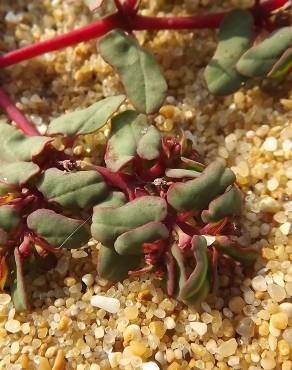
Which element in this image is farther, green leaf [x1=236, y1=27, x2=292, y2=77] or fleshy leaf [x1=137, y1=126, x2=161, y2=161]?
green leaf [x1=236, y1=27, x2=292, y2=77]

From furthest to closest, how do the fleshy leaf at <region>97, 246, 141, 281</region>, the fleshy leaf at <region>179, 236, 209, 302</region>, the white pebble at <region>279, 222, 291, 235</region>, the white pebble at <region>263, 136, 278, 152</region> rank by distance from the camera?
the white pebble at <region>263, 136, 278, 152</region> → the white pebble at <region>279, 222, 291, 235</region> → the fleshy leaf at <region>97, 246, 141, 281</region> → the fleshy leaf at <region>179, 236, 209, 302</region>

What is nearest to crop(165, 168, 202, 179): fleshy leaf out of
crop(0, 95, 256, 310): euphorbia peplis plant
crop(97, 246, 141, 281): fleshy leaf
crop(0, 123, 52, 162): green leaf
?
crop(0, 95, 256, 310): euphorbia peplis plant

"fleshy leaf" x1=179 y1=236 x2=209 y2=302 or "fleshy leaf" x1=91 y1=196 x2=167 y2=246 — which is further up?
"fleshy leaf" x1=91 y1=196 x2=167 y2=246

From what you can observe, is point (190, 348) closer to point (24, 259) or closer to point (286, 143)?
point (24, 259)

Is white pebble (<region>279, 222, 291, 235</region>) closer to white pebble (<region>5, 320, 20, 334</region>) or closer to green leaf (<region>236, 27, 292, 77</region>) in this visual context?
green leaf (<region>236, 27, 292, 77</region>)

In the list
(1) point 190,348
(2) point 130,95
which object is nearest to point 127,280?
(1) point 190,348

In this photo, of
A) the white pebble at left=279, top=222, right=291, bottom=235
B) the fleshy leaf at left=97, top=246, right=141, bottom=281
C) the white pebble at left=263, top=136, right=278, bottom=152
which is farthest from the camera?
the white pebble at left=263, top=136, right=278, bottom=152

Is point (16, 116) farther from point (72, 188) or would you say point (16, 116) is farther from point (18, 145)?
point (72, 188)
